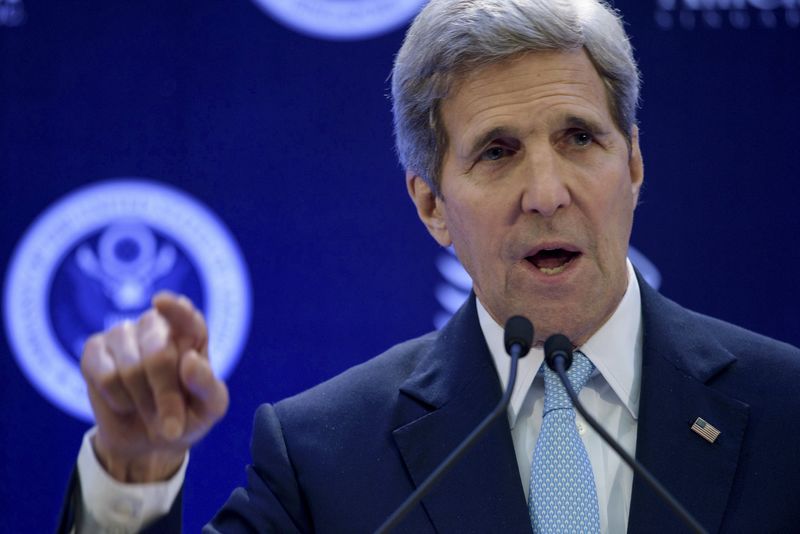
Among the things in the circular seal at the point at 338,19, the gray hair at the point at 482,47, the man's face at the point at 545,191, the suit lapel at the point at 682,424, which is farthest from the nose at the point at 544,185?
the circular seal at the point at 338,19

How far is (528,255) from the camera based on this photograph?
184 centimetres

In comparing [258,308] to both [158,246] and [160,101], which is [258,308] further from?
[160,101]

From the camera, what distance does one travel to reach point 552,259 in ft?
6.12

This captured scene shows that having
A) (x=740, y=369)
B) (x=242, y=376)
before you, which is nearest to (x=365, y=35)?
(x=242, y=376)

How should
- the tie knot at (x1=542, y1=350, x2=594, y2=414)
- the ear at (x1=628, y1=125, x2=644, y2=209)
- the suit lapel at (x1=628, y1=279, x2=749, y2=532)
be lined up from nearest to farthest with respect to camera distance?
the suit lapel at (x1=628, y1=279, x2=749, y2=532) < the tie knot at (x1=542, y1=350, x2=594, y2=414) < the ear at (x1=628, y1=125, x2=644, y2=209)

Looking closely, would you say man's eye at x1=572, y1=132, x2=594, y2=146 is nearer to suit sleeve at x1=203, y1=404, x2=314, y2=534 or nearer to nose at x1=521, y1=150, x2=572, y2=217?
nose at x1=521, y1=150, x2=572, y2=217

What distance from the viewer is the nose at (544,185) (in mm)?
1794

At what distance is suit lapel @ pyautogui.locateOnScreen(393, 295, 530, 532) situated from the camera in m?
1.78

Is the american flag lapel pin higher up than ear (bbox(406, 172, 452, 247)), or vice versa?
ear (bbox(406, 172, 452, 247))

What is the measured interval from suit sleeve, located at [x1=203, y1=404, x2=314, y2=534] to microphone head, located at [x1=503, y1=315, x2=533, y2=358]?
0.59 m

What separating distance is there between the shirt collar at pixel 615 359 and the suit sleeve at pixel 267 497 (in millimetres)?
379

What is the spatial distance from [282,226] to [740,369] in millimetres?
1211

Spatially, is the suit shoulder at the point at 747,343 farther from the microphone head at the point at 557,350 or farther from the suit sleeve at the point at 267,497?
the suit sleeve at the point at 267,497

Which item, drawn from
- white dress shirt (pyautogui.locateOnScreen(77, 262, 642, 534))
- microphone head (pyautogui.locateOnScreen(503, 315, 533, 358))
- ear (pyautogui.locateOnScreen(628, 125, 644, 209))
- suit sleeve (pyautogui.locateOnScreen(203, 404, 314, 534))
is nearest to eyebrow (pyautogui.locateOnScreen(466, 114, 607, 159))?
ear (pyautogui.locateOnScreen(628, 125, 644, 209))
